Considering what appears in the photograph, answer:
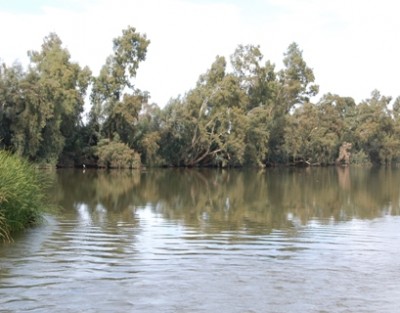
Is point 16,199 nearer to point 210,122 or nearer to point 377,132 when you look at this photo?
point 210,122

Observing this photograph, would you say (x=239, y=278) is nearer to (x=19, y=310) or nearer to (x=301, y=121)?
(x=19, y=310)

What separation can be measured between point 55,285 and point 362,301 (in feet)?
12.7

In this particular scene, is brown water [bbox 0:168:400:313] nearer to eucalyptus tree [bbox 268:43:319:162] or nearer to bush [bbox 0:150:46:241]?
bush [bbox 0:150:46:241]

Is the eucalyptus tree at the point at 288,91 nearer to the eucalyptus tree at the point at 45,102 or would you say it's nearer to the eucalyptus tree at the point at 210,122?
the eucalyptus tree at the point at 210,122

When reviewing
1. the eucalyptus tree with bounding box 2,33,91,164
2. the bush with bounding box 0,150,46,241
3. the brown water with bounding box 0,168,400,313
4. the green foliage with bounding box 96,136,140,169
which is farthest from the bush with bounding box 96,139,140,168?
the bush with bounding box 0,150,46,241

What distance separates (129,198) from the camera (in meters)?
22.1

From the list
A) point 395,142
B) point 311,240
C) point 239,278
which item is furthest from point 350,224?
point 395,142

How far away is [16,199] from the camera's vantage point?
437 inches

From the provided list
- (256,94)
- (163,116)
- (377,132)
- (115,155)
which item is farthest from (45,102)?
(377,132)

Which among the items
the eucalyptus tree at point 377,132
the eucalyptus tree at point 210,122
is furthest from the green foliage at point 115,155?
the eucalyptus tree at point 377,132

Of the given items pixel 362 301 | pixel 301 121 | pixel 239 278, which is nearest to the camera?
pixel 362 301

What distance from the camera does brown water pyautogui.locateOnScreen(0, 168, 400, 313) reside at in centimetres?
677

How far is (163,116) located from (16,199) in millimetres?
48471

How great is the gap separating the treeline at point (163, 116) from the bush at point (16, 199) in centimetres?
2753
